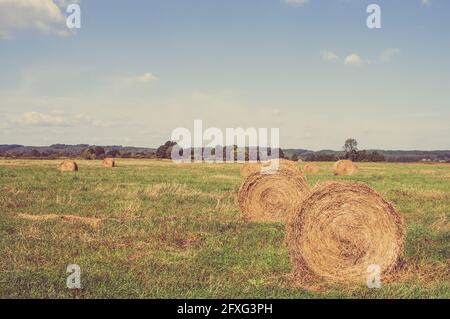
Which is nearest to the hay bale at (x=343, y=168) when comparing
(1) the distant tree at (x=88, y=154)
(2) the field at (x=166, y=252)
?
(2) the field at (x=166, y=252)

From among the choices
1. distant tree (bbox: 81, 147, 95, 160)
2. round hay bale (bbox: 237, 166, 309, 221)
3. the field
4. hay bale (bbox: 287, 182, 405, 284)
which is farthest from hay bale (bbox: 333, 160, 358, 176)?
distant tree (bbox: 81, 147, 95, 160)

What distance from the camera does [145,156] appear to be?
85.2m

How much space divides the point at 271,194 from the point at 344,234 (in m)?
6.30

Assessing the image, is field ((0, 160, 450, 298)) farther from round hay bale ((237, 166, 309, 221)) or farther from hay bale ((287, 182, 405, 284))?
round hay bale ((237, 166, 309, 221))

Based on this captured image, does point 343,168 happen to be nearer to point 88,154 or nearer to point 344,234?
point 344,234

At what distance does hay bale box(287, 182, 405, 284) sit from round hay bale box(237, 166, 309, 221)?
223 inches

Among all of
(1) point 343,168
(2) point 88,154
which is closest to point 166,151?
(2) point 88,154

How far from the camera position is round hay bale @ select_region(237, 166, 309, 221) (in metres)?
16.2

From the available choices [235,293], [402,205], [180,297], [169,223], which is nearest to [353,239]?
[235,293]

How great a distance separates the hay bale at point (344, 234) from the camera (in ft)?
31.4

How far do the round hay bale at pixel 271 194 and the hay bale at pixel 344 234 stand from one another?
567cm

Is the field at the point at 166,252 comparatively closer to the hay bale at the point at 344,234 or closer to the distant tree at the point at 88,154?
the hay bale at the point at 344,234

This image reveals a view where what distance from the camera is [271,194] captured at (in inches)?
645

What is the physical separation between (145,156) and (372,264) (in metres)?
77.2
